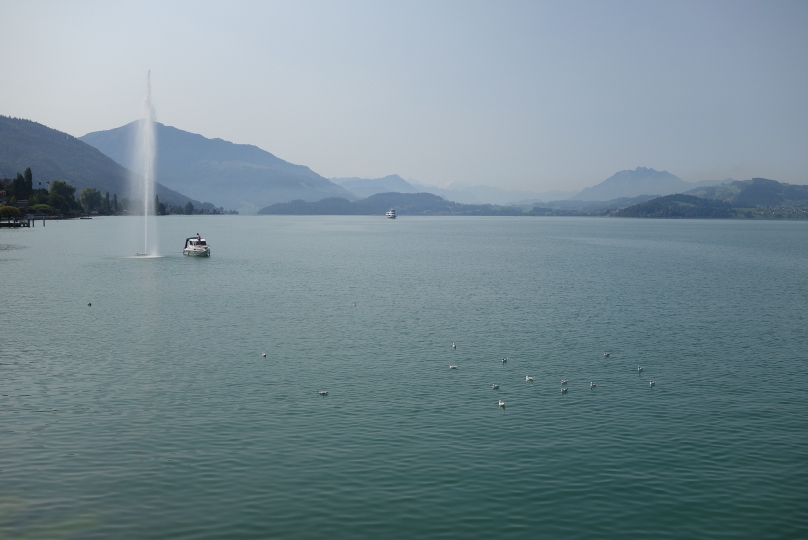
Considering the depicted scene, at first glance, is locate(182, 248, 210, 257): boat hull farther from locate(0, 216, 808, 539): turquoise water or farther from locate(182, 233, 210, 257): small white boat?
locate(0, 216, 808, 539): turquoise water

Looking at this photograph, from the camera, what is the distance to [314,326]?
213 feet

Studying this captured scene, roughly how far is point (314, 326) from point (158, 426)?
98.5 ft

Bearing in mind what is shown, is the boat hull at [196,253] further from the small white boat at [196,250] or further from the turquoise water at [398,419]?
the turquoise water at [398,419]

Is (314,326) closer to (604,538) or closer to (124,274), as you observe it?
(604,538)

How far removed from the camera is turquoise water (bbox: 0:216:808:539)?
83.8ft

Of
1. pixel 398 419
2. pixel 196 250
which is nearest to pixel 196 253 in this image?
pixel 196 250

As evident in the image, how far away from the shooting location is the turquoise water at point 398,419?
25547 millimetres

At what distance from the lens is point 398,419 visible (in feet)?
121

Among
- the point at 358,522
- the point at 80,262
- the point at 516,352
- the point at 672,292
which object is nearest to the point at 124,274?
the point at 80,262

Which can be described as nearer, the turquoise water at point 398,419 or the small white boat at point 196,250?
the turquoise water at point 398,419

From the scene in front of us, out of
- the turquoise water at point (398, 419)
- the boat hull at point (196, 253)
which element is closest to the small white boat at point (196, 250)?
the boat hull at point (196, 253)

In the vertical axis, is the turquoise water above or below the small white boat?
below

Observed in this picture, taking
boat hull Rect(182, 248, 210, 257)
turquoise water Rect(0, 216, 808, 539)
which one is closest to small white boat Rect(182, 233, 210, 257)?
boat hull Rect(182, 248, 210, 257)

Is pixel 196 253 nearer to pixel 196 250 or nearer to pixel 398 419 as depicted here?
pixel 196 250
